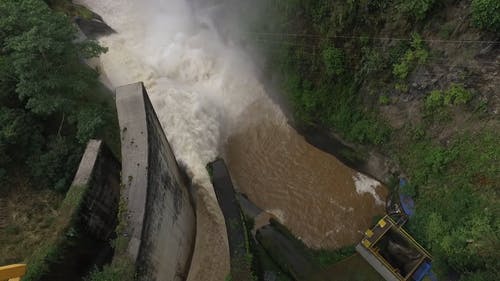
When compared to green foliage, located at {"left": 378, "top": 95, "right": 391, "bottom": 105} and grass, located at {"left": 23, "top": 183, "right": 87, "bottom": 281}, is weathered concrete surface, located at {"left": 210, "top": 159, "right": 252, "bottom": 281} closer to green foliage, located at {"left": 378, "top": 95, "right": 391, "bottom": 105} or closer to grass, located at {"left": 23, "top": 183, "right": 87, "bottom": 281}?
grass, located at {"left": 23, "top": 183, "right": 87, "bottom": 281}

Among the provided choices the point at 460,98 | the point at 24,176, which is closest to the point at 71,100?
the point at 24,176

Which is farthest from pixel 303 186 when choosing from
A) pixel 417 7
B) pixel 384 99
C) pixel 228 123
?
pixel 417 7

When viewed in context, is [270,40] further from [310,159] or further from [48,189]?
[48,189]

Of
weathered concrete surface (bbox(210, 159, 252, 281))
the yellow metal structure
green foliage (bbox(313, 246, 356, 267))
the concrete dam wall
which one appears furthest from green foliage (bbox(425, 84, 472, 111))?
the yellow metal structure

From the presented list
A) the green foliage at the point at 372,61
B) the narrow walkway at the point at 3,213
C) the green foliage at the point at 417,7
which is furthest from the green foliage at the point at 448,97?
the narrow walkway at the point at 3,213

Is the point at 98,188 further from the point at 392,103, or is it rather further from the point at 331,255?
the point at 392,103

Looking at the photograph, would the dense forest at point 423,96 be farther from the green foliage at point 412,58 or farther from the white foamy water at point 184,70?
the white foamy water at point 184,70
